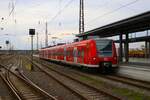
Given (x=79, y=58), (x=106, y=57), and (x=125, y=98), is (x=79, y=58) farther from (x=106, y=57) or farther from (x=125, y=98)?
(x=125, y=98)

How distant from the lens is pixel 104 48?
968 inches

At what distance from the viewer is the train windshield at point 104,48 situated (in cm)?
2444

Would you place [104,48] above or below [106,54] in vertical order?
above

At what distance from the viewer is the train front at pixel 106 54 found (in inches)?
957

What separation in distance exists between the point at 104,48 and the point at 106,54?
484mm

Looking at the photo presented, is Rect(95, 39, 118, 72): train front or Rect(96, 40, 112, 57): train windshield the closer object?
Rect(95, 39, 118, 72): train front

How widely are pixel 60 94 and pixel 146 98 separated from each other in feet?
12.9

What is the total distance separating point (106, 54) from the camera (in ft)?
80.5

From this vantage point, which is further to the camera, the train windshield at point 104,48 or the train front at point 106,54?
the train windshield at point 104,48

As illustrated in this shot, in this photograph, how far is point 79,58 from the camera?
27531mm

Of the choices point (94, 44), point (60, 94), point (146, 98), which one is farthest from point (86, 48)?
point (146, 98)

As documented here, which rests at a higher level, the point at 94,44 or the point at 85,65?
the point at 94,44

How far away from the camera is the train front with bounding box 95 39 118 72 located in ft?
79.7

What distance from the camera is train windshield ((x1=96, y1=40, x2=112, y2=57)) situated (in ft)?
80.2
